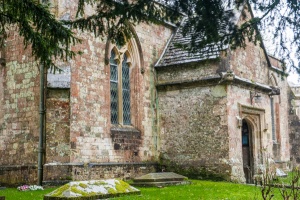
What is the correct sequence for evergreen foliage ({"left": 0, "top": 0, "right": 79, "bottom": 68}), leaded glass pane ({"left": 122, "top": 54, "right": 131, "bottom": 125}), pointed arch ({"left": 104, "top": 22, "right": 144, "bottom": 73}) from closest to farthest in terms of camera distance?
evergreen foliage ({"left": 0, "top": 0, "right": 79, "bottom": 68}), leaded glass pane ({"left": 122, "top": 54, "right": 131, "bottom": 125}), pointed arch ({"left": 104, "top": 22, "right": 144, "bottom": 73})

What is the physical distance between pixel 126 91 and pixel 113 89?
887 millimetres

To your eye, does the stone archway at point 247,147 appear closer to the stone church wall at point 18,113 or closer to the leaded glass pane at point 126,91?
the leaded glass pane at point 126,91

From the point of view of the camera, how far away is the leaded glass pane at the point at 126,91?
58.2ft

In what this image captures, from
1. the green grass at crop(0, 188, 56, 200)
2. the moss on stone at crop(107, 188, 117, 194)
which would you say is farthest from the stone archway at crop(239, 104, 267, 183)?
the green grass at crop(0, 188, 56, 200)

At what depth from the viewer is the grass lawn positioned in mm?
11766

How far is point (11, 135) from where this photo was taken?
51.2 feet

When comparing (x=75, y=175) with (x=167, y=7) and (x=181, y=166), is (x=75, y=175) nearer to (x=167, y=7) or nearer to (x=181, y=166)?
(x=181, y=166)

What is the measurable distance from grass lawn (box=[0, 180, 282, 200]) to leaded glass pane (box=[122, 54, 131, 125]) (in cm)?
408

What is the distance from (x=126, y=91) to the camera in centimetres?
1794

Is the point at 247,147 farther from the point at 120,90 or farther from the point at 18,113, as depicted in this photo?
the point at 18,113

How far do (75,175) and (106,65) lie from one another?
14.5 ft

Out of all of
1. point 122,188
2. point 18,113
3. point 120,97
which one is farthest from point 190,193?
point 18,113

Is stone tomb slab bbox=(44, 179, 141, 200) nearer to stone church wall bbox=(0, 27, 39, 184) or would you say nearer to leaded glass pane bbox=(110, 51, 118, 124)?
stone church wall bbox=(0, 27, 39, 184)

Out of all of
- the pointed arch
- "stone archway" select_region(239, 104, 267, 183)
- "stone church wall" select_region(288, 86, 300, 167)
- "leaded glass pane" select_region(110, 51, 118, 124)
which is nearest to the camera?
"leaded glass pane" select_region(110, 51, 118, 124)
